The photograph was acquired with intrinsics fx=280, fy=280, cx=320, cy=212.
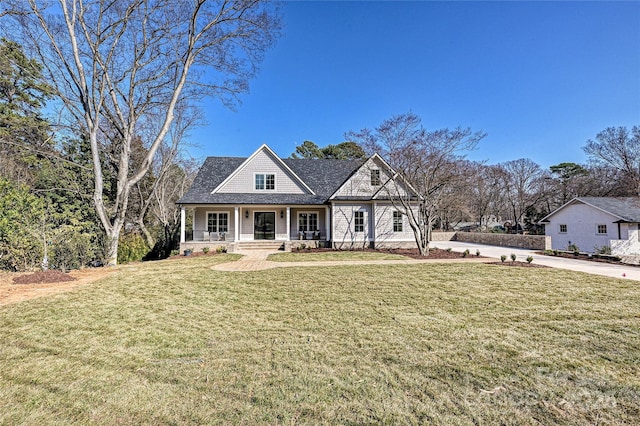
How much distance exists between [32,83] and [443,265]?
31.4 m

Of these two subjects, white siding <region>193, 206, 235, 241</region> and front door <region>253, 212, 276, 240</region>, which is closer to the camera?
white siding <region>193, 206, 235, 241</region>

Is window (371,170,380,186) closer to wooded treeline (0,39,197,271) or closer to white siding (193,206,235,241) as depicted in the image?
white siding (193,206,235,241)

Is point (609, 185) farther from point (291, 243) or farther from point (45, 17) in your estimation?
point (45, 17)

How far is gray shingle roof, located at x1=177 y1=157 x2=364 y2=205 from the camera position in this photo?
17.7 meters

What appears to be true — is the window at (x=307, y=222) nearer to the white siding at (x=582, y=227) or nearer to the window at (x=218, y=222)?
the window at (x=218, y=222)

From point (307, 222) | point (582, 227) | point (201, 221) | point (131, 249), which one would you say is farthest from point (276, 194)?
point (582, 227)

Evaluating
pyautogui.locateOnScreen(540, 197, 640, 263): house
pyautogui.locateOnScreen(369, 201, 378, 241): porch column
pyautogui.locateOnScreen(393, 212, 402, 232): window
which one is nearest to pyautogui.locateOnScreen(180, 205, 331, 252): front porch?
pyautogui.locateOnScreen(369, 201, 378, 241): porch column

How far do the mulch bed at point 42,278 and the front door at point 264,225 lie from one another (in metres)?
11.1

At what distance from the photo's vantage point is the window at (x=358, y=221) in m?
17.7

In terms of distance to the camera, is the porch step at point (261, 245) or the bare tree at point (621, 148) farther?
the bare tree at point (621, 148)

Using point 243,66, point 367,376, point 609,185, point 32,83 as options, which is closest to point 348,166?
point 243,66

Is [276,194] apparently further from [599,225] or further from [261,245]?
[599,225]

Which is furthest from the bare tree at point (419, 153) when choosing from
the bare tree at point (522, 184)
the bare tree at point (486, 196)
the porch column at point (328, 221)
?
the bare tree at point (522, 184)

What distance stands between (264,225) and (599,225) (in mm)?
22667
